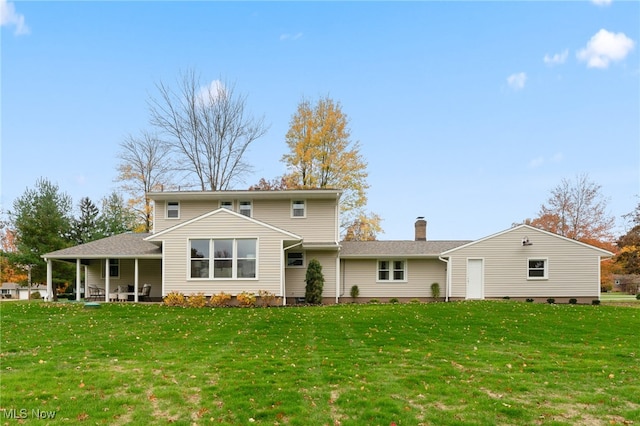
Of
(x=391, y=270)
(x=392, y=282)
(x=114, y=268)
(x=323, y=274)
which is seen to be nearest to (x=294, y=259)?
(x=323, y=274)

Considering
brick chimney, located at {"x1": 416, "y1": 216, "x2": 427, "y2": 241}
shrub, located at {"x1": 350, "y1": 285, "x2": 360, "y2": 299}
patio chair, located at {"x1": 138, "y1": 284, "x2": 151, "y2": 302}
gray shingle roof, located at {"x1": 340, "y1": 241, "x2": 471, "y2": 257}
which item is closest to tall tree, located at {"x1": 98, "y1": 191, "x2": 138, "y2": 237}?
patio chair, located at {"x1": 138, "y1": 284, "x2": 151, "y2": 302}

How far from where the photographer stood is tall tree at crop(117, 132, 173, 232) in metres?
33.3

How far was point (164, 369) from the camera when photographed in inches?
285

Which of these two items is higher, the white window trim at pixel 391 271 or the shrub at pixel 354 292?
the white window trim at pixel 391 271

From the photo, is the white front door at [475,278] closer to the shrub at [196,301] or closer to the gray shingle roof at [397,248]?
the gray shingle roof at [397,248]

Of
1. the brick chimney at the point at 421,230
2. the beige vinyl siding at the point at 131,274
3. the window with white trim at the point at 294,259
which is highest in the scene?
the brick chimney at the point at 421,230

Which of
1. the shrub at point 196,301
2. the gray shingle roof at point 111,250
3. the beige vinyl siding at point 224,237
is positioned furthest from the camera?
the gray shingle roof at point 111,250

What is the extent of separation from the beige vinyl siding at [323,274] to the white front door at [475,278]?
6947mm

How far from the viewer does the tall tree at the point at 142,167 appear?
1313 inches

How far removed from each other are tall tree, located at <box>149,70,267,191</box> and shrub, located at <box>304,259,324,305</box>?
13367mm

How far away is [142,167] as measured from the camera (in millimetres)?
33875

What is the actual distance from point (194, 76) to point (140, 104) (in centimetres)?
448

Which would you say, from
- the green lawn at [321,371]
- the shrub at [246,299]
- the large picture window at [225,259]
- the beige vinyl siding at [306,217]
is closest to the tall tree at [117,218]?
the beige vinyl siding at [306,217]

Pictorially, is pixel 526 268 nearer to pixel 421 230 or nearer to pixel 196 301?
pixel 421 230
